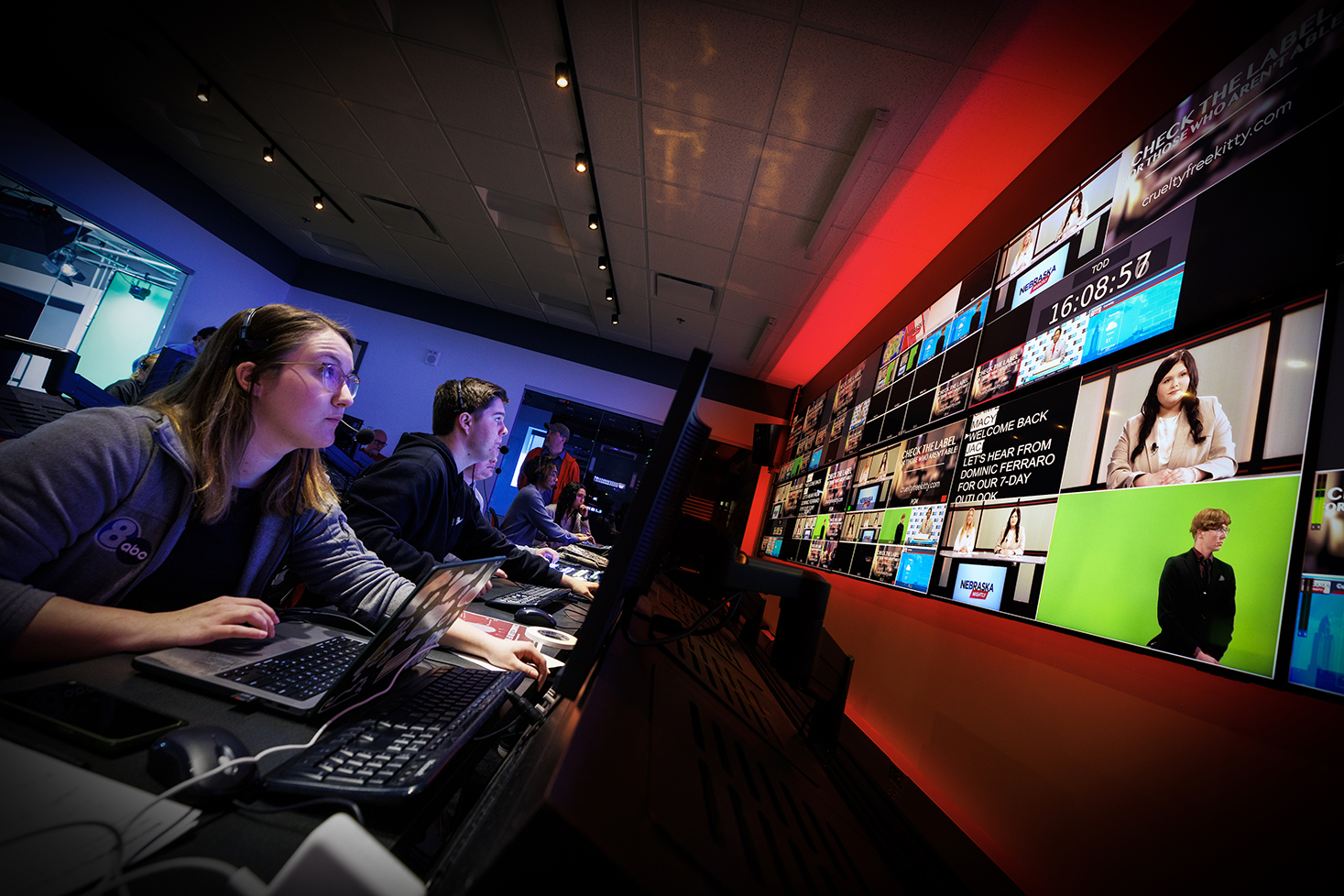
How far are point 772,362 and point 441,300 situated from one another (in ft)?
13.8

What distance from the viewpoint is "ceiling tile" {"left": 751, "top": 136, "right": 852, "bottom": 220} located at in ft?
9.96

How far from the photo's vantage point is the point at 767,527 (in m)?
5.66

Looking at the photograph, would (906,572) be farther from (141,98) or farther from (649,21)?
(141,98)

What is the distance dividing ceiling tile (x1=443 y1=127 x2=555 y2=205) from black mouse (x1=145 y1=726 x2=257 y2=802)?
383 centimetres

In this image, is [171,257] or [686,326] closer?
[171,257]

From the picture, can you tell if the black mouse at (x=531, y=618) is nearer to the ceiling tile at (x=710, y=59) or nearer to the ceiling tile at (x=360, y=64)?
the ceiling tile at (x=710, y=59)

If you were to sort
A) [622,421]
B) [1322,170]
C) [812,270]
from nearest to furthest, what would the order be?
[1322,170], [812,270], [622,421]

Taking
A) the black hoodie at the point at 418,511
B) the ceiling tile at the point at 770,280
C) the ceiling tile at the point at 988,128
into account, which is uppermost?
the ceiling tile at the point at 988,128

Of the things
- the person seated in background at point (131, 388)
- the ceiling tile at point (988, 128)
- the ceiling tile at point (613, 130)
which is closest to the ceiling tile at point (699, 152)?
the ceiling tile at point (613, 130)

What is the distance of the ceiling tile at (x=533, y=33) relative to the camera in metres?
2.56

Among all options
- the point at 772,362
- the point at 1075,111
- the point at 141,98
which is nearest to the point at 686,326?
the point at 772,362

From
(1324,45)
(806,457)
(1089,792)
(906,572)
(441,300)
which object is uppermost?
(441,300)

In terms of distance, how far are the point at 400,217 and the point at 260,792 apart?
222 inches

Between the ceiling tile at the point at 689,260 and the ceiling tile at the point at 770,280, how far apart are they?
0.10 m
